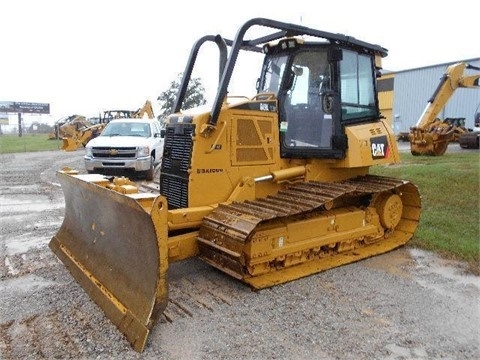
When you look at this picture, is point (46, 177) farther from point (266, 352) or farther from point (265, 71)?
point (266, 352)

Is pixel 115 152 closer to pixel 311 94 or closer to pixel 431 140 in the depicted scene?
pixel 311 94

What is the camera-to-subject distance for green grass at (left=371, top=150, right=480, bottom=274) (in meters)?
6.11

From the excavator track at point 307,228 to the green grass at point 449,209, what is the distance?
570 mm

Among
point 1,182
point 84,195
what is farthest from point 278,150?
point 1,182

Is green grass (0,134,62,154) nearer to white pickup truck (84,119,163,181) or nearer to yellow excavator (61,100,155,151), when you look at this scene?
yellow excavator (61,100,155,151)

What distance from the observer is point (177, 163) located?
5137 mm

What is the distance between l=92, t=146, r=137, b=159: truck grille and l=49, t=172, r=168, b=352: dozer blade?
22.4ft

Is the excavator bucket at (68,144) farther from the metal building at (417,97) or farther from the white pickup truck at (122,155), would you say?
the metal building at (417,97)

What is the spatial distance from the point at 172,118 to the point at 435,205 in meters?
5.78

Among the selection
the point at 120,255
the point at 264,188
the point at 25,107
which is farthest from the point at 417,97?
the point at 25,107

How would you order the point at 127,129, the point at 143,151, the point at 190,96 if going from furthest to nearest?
the point at 190,96, the point at 127,129, the point at 143,151

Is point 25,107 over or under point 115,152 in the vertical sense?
over

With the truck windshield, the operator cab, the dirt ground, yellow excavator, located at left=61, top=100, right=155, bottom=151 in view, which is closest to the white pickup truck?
the truck windshield

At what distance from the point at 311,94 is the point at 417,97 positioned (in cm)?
2907
